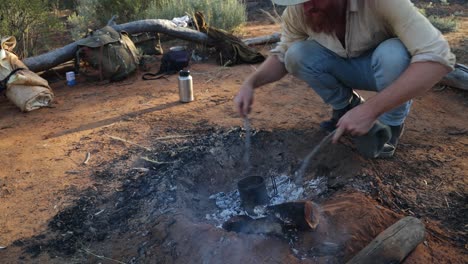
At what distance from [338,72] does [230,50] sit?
3.01m

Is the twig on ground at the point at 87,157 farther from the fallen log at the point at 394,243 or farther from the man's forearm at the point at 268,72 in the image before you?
the fallen log at the point at 394,243

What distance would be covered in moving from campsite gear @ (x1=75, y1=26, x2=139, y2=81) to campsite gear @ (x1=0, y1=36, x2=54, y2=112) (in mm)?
782

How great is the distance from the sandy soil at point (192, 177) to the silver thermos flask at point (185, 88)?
10 centimetres

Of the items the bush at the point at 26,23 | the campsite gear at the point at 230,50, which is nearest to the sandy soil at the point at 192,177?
the campsite gear at the point at 230,50

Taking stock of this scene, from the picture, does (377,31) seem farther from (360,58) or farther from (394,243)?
(394,243)

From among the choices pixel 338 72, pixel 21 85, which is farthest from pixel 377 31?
pixel 21 85

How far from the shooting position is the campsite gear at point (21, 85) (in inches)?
189

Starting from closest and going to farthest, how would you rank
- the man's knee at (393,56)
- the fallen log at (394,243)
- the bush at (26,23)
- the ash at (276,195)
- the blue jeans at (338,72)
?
the fallen log at (394,243), the man's knee at (393,56), the ash at (276,195), the blue jeans at (338,72), the bush at (26,23)

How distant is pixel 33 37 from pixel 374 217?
5656mm

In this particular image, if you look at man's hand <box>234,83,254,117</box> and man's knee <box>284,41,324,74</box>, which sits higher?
man's knee <box>284,41,324,74</box>

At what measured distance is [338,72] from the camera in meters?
3.23

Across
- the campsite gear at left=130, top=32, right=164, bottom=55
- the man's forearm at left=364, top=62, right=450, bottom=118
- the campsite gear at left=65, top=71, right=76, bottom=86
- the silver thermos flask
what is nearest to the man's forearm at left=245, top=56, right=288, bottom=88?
the man's forearm at left=364, top=62, right=450, bottom=118

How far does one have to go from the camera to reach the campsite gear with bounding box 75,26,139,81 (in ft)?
18.0

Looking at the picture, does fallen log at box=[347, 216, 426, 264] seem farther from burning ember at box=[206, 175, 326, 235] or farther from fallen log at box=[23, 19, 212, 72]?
fallen log at box=[23, 19, 212, 72]
